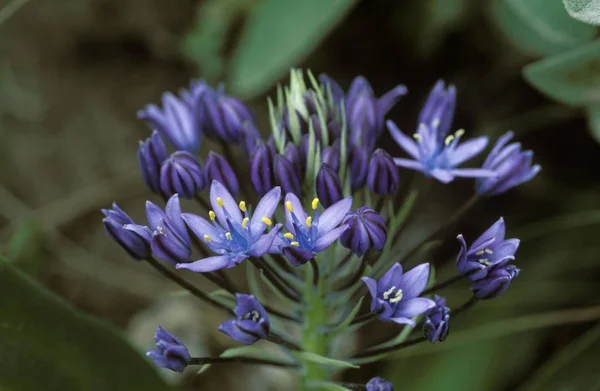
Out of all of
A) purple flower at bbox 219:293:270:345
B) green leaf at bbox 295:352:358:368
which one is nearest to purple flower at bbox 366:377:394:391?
green leaf at bbox 295:352:358:368

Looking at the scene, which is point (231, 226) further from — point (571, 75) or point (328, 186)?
point (571, 75)

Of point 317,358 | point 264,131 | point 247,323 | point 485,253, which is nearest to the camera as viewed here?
point 247,323

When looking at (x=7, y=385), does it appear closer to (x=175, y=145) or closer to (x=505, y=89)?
(x=175, y=145)

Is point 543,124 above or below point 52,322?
above

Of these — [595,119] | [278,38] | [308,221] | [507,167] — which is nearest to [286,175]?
[308,221]

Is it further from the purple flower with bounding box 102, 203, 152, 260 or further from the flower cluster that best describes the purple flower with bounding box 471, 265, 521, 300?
the purple flower with bounding box 102, 203, 152, 260

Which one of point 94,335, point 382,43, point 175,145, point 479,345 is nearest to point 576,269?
point 479,345
